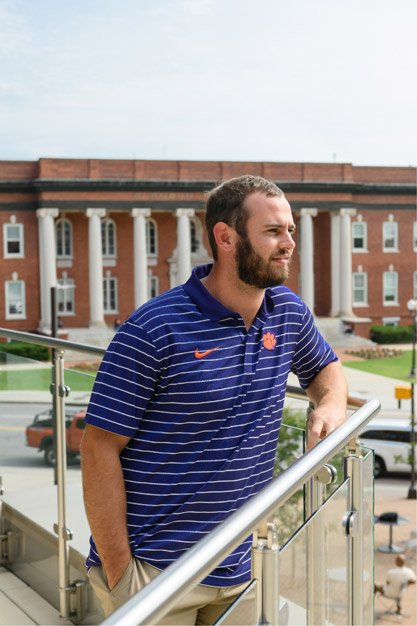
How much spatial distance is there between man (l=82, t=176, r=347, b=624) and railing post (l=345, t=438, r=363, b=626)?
331 millimetres

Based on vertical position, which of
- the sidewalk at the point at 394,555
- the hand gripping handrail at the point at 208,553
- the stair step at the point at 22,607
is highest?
the hand gripping handrail at the point at 208,553

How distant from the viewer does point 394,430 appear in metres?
28.2

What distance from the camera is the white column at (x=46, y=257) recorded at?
51.9 metres

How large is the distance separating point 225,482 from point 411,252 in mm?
60380

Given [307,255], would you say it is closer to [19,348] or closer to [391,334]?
[391,334]

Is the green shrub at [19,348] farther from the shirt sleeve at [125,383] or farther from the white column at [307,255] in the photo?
the white column at [307,255]

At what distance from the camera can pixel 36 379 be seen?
5293 mm

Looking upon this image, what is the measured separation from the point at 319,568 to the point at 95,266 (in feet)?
167

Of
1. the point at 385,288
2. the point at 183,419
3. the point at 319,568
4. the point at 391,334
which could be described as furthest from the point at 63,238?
the point at 319,568

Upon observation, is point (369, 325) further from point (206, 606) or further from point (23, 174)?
point (206, 606)

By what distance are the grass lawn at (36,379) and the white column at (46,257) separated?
46.9 m

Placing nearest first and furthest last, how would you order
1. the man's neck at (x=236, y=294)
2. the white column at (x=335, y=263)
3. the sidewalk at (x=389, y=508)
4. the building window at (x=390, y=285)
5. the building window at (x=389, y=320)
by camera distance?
the man's neck at (x=236, y=294)
the sidewalk at (x=389, y=508)
the white column at (x=335, y=263)
the building window at (x=389, y=320)
the building window at (x=390, y=285)

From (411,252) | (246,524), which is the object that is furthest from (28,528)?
(411,252)

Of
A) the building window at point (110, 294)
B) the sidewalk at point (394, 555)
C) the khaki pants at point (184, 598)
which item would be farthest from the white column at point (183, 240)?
the khaki pants at point (184, 598)
